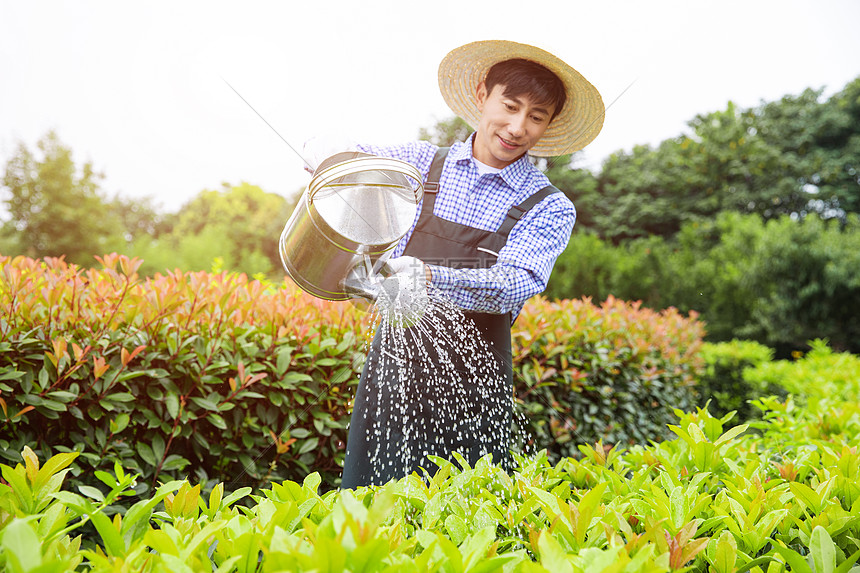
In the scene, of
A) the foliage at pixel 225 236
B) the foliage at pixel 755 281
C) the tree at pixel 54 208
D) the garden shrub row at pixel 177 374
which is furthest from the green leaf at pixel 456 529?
the tree at pixel 54 208

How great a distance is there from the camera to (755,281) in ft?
39.8

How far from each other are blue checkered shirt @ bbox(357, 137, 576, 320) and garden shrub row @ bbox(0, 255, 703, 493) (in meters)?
0.50

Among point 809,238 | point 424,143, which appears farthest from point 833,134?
point 424,143

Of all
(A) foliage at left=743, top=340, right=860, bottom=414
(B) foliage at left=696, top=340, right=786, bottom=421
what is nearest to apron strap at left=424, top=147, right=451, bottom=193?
(A) foliage at left=743, top=340, right=860, bottom=414

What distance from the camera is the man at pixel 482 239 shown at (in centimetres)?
185

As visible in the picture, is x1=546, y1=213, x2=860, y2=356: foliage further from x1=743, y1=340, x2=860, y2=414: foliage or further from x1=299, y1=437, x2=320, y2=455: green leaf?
x1=299, y1=437, x2=320, y2=455: green leaf

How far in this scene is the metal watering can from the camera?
1560mm

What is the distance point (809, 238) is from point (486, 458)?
12.9m

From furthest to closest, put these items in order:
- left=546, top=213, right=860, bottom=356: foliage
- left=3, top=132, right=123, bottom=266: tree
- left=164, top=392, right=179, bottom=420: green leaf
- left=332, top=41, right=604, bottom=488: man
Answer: left=3, top=132, right=123, bottom=266: tree → left=546, top=213, right=860, bottom=356: foliage → left=164, top=392, right=179, bottom=420: green leaf → left=332, top=41, right=604, bottom=488: man

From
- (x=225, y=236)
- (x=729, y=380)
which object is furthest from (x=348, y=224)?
(x=225, y=236)

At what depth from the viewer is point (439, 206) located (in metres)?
1.99

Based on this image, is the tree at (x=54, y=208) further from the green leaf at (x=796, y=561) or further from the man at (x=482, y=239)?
the green leaf at (x=796, y=561)

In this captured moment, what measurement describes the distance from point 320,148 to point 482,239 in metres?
0.60

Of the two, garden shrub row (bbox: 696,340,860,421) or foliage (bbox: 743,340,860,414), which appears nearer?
foliage (bbox: 743,340,860,414)
